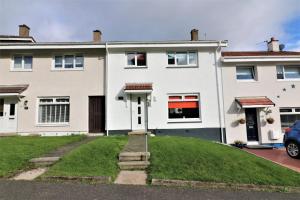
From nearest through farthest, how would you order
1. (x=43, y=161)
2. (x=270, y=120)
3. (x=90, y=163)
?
(x=90, y=163) → (x=43, y=161) → (x=270, y=120)

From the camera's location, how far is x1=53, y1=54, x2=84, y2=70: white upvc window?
16.7 meters

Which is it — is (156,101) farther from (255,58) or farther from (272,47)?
(272,47)

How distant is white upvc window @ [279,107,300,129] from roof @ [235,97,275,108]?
4.60 ft

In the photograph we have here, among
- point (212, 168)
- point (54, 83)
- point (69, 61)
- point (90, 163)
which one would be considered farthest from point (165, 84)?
point (90, 163)

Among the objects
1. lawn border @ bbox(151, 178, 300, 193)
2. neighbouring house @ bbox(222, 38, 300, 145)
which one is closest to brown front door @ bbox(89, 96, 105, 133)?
neighbouring house @ bbox(222, 38, 300, 145)

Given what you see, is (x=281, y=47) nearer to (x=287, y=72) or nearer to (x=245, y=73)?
(x=287, y=72)

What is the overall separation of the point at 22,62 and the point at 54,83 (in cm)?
266

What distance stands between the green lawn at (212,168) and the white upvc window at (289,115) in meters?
8.60

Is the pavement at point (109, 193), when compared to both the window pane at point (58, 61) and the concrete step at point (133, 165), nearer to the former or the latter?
the concrete step at point (133, 165)

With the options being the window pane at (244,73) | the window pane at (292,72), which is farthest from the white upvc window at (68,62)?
the window pane at (292,72)

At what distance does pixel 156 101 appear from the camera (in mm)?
16188

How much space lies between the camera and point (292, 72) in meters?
17.1

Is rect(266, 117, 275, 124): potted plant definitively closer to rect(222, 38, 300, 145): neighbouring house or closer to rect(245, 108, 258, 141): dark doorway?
rect(222, 38, 300, 145): neighbouring house

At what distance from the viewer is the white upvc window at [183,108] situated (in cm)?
1628
